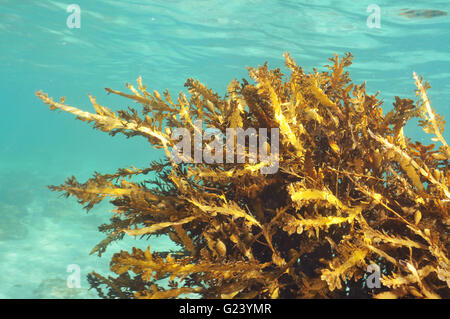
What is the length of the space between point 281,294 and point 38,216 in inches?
718

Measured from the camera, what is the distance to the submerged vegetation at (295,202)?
163 cm

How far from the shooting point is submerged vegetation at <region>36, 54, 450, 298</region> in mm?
1635

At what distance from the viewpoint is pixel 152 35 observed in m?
23.7
